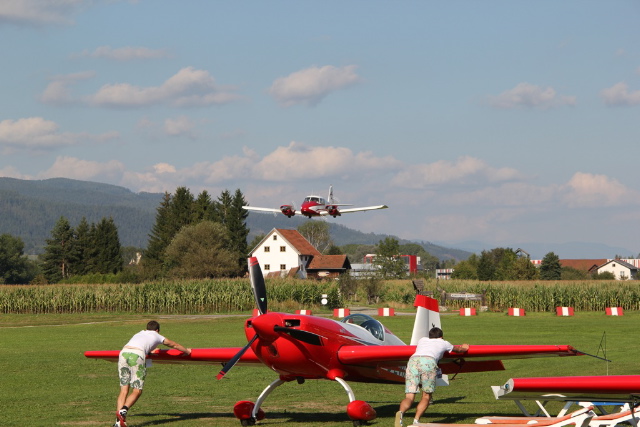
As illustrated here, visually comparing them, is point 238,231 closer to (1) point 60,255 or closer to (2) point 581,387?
(1) point 60,255

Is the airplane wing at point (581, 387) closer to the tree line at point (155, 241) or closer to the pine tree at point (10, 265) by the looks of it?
the tree line at point (155, 241)

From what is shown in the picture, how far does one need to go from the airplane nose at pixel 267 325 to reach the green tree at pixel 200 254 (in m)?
96.5

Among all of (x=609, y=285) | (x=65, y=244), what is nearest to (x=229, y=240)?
(x=65, y=244)

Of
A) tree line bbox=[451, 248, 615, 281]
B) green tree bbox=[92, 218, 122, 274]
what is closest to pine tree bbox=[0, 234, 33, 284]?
green tree bbox=[92, 218, 122, 274]

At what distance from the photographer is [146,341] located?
1341 centimetres

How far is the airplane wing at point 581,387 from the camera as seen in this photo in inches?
357

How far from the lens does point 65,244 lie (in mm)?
125188

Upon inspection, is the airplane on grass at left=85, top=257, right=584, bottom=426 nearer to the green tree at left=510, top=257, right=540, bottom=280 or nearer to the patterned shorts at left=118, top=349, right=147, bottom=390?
the patterned shorts at left=118, top=349, right=147, bottom=390

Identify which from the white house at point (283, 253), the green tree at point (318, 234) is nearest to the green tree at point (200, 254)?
the white house at point (283, 253)

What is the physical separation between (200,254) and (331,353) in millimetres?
96735

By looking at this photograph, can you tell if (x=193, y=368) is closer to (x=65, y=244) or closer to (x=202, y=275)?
(x=202, y=275)

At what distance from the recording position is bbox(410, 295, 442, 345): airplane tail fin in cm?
1591

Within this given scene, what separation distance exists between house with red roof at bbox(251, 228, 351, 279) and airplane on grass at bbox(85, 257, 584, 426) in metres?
116

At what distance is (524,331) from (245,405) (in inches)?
1105
